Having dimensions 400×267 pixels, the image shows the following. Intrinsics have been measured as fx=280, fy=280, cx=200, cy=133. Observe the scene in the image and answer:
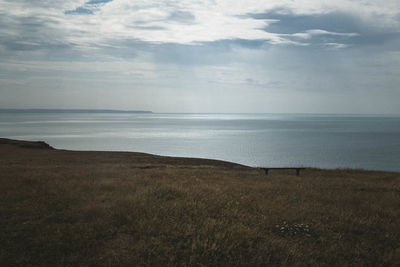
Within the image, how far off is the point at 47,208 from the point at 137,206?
10.5 ft

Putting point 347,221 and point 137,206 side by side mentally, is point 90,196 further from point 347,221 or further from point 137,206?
point 347,221

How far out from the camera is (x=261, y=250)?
23.4ft

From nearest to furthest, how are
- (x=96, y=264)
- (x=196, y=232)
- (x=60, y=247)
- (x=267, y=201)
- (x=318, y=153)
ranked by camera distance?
(x=96, y=264) < (x=60, y=247) < (x=196, y=232) < (x=267, y=201) < (x=318, y=153)

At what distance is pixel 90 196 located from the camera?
39.4 ft

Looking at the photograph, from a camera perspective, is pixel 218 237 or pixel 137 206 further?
pixel 137 206

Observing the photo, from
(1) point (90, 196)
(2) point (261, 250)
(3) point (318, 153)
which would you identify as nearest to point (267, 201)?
(2) point (261, 250)

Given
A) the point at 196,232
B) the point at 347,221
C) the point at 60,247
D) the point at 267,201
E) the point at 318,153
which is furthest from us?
the point at 318,153

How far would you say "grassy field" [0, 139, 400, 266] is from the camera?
6.77 metres

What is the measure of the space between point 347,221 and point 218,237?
5218 mm

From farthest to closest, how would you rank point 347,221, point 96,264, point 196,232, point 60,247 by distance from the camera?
point 347,221
point 196,232
point 60,247
point 96,264

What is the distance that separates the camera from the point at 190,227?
8172 millimetres

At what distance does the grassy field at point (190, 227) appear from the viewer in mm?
6766

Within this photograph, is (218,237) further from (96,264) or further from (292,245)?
(96,264)

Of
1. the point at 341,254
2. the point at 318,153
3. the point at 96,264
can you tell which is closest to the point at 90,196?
the point at 96,264
